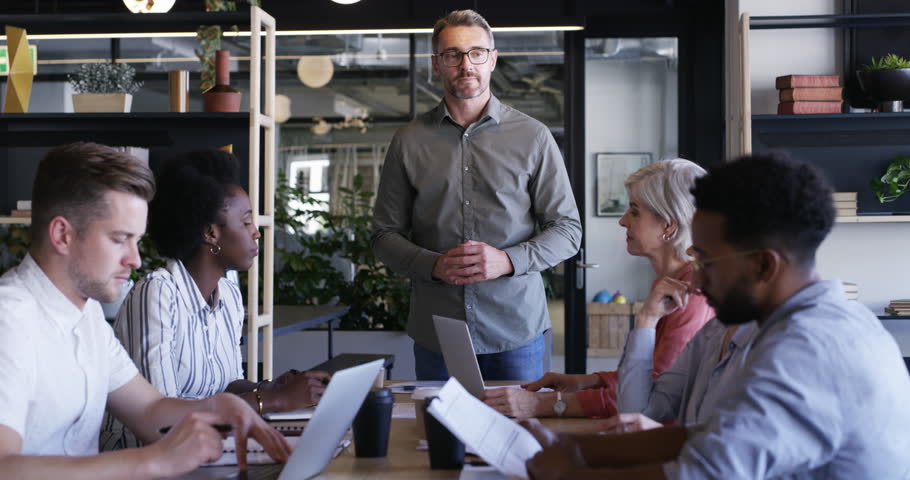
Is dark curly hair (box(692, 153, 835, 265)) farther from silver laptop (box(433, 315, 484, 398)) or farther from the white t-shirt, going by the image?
the white t-shirt

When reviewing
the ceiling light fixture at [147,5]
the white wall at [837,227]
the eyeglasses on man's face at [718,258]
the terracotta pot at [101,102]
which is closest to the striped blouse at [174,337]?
the eyeglasses on man's face at [718,258]

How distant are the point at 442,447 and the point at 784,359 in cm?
64

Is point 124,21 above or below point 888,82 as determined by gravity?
above

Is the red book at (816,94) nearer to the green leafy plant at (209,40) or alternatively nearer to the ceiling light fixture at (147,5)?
the green leafy plant at (209,40)

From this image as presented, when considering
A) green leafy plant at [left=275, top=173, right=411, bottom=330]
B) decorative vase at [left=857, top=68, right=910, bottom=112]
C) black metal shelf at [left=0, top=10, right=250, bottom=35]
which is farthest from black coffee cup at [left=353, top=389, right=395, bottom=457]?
green leafy plant at [left=275, top=173, right=411, bottom=330]

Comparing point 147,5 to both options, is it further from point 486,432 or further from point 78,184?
point 486,432

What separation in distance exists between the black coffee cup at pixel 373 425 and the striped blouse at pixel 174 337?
591 millimetres

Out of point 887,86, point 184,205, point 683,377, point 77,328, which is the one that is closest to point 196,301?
point 184,205

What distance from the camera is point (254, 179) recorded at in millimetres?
3844

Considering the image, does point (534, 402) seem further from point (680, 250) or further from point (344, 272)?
point (344, 272)

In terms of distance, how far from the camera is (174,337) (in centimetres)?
223

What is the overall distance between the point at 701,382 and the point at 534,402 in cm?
47

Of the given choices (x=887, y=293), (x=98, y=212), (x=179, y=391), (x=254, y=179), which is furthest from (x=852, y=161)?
(x=98, y=212)

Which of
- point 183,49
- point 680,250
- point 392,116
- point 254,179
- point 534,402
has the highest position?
point 183,49
